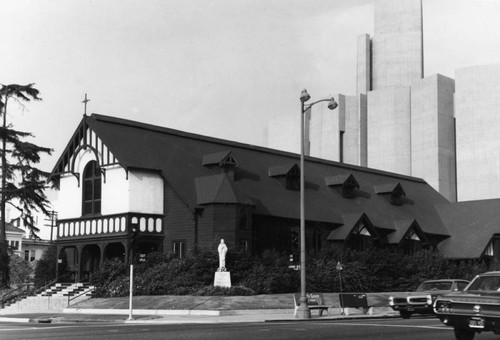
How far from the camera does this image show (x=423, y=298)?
27.6 m

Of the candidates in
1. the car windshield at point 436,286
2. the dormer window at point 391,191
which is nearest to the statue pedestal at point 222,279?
the car windshield at point 436,286

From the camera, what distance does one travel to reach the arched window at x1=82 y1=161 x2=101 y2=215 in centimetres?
4722

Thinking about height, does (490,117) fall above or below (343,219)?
above

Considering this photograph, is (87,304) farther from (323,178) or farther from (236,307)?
(323,178)

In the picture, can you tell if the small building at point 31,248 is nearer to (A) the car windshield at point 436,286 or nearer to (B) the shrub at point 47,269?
(B) the shrub at point 47,269

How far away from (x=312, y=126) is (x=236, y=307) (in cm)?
8383

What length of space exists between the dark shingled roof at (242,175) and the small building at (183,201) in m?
0.09

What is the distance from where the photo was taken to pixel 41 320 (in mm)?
32438

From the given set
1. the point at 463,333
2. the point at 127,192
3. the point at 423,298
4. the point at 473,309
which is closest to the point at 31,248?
the point at 127,192

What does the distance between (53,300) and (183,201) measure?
373 inches

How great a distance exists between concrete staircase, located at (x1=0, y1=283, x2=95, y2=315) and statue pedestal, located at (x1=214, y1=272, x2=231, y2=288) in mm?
8094

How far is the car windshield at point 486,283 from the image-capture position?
54.5 ft

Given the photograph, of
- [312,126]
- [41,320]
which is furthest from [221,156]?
[312,126]

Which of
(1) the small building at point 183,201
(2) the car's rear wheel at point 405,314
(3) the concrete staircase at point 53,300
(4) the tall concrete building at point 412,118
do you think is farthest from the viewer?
(4) the tall concrete building at point 412,118
